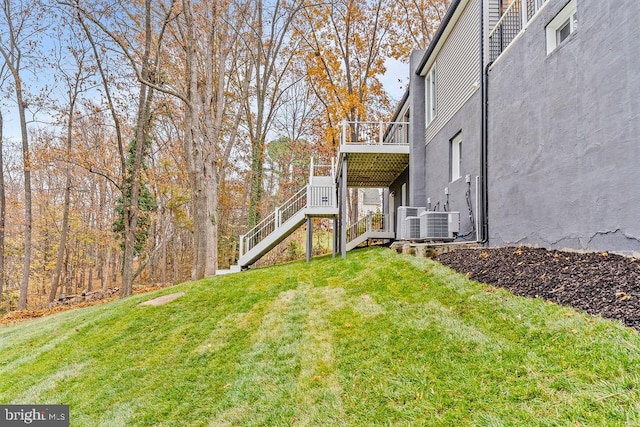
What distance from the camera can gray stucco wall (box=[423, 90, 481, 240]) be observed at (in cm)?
675

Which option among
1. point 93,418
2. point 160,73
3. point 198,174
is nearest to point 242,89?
point 160,73

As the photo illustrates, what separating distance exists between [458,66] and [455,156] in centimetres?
207

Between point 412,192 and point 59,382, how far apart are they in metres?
8.87

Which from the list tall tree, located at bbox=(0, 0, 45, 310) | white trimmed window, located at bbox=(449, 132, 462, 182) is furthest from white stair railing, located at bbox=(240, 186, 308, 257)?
tall tree, located at bbox=(0, 0, 45, 310)

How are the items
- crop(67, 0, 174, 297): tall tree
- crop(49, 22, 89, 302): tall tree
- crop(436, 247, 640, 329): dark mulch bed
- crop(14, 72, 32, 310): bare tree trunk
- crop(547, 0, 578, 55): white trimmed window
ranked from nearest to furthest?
crop(436, 247, 640, 329): dark mulch bed → crop(547, 0, 578, 55): white trimmed window → crop(67, 0, 174, 297): tall tree → crop(49, 22, 89, 302): tall tree → crop(14, 72, 32, 310): bare tree trunk

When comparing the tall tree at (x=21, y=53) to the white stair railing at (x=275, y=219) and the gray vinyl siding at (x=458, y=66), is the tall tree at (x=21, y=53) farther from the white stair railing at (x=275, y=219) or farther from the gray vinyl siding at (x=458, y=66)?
the gray vinyl siding at (x=458, y=66)

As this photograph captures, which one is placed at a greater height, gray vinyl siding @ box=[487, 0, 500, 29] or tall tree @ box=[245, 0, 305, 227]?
tall tree @ box=[245, 0, 305, 227]

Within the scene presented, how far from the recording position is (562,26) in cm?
461

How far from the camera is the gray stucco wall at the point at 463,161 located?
22.1 feet

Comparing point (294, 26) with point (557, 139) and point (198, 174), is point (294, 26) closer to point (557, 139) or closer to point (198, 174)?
point (198, 174)

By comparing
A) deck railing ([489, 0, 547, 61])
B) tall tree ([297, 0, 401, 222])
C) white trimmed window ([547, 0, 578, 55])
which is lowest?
white trimmed window ([547, 0, 578, 55])

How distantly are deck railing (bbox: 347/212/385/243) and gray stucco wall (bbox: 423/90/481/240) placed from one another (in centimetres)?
347

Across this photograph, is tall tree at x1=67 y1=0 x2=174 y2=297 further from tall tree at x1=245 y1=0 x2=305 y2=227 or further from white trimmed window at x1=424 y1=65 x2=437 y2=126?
white trimmed window at x1=424 y1=65 x2=437 y2=126

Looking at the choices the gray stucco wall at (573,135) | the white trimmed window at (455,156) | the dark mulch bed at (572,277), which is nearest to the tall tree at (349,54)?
the white trimmed window at (455,156)
